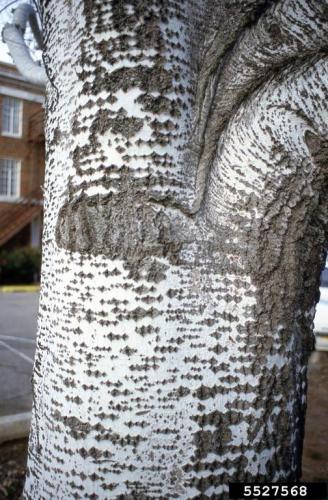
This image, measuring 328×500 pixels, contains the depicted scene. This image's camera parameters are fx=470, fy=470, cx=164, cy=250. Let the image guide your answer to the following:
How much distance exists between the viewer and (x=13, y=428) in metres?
3.88

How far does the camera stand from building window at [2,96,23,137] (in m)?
19.0

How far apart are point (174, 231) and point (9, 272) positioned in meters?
15.8

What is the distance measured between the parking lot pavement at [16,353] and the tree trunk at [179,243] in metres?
3.62

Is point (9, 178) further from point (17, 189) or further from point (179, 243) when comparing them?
point (179, 243)

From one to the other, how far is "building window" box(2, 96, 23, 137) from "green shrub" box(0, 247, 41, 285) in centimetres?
554

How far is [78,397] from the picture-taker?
4.59ft

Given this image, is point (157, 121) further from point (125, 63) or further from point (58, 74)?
point (58, 74)

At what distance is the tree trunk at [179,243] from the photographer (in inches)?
53.9

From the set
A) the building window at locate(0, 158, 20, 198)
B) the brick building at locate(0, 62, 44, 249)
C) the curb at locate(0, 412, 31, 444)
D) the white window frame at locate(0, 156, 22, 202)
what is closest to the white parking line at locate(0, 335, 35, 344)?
the curb at locate(0, 412, 31, 444)

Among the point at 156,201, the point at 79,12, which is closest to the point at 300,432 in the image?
the point at 156,201

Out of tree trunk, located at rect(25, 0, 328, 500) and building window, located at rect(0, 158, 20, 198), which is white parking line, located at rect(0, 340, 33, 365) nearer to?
tree trunk, located at rect(25, 0, 328, 500)

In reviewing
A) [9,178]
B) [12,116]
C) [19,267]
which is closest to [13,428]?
[19,267]

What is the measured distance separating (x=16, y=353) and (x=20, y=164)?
46.3ft

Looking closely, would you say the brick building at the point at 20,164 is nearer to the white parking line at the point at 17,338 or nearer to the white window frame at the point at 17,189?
the white window frame at the point at 17,189
